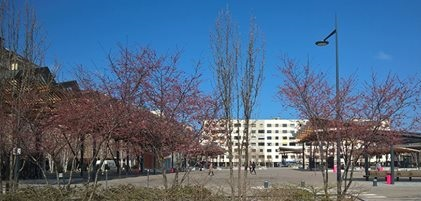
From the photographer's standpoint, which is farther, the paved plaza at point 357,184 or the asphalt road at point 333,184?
the paved plaza at point 357,184

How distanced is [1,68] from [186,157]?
20.9ft

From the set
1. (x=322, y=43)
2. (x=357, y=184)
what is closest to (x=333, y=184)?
(x=322, y=43)

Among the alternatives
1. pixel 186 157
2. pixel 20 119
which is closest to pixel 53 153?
pixel 20 119

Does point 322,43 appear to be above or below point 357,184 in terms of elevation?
above

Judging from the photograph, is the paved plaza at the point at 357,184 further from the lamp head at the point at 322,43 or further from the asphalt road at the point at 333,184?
the lamp head at the point at 322,43

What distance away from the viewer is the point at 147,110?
617 inches

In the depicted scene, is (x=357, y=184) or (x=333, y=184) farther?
(x=357, y=184)

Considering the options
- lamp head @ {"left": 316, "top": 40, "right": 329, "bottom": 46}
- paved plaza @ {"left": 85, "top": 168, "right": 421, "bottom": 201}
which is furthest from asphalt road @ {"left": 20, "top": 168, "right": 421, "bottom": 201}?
lamp head @ {"left": 316, "top": 40, "right": 329, "bottom": 46}

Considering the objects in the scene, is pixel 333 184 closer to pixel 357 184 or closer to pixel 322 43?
pixel 322 43

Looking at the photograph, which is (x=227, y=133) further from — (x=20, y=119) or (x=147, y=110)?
(x=20, y=119)

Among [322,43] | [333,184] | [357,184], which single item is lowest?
[357,184]

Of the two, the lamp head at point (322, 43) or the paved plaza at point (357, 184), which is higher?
the lamp head at point (322, 43)

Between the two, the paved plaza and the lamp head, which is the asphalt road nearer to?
the paved plaza

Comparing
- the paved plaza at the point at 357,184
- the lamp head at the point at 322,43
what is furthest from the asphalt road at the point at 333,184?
the lamp head at the point at 322,43
